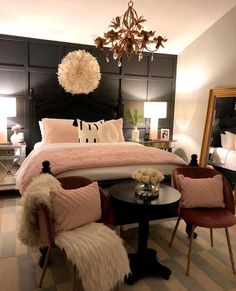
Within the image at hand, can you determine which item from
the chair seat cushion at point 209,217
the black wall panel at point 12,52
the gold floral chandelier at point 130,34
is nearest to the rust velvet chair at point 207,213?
the chair seat cushion at point 209,217

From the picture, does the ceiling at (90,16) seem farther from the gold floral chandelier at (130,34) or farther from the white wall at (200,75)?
the gold floral chandelier at (130,34)

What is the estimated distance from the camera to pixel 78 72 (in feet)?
13.9

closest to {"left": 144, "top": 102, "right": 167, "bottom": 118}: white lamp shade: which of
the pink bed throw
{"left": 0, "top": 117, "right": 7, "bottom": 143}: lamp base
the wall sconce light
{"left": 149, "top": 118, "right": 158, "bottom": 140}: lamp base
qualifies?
the wall sconce light

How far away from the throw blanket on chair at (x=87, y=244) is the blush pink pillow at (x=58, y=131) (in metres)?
1.97

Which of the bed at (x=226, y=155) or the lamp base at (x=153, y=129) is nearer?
the bed at (x=226, y=155)

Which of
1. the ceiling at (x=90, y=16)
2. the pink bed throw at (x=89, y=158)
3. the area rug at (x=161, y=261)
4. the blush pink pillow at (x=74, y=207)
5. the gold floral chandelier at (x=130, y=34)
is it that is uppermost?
the ceiling at (x=90, y=16)

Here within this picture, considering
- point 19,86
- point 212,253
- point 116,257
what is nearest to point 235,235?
point 212,253

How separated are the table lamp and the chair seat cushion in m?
2.78

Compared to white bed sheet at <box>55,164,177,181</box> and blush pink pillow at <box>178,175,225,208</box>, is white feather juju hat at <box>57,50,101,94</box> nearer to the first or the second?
white bed sheet at <box>55,164,177,181</box>

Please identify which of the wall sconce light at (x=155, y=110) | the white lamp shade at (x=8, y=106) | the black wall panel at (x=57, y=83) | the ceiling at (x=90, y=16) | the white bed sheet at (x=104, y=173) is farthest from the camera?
the wall sconce light at (x=155, y=110)

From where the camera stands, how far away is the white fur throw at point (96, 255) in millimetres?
1584

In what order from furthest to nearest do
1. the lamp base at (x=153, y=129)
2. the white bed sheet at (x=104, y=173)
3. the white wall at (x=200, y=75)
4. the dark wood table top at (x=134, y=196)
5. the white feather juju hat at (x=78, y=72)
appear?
1. the lamp base at (x=153, y=129)
2. the white feather juju hat at (x=78, y=72)
3. the white wall at (x=200, y=75)
4. the white bed sheet at (x=104, y=173)
5. the dark wood table top at (x=134, y=196)

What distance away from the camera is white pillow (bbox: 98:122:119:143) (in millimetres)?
3971

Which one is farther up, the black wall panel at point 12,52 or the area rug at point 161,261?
the black wall panel at point 12,52
